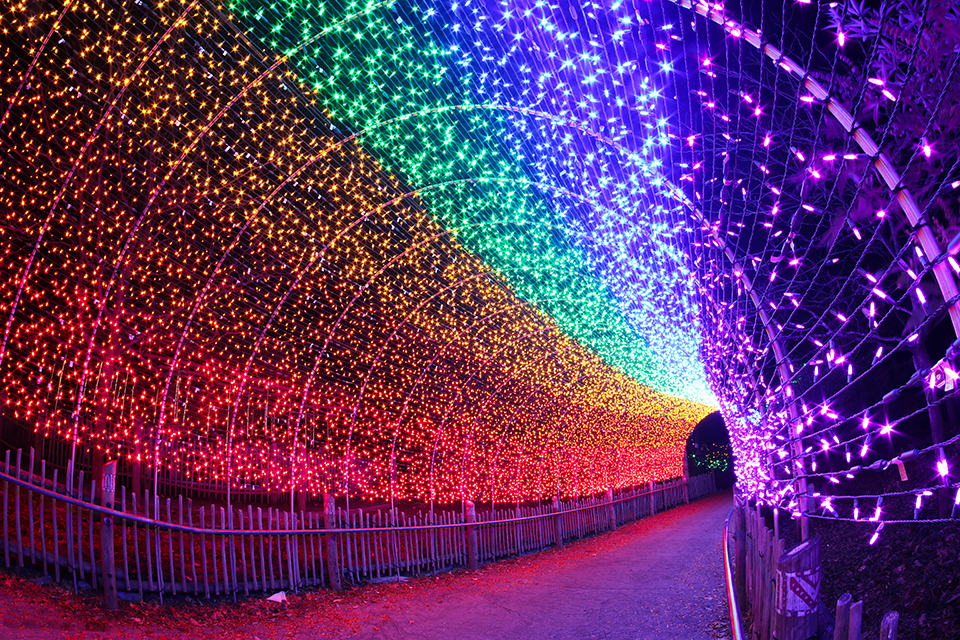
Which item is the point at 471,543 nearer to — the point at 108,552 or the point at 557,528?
the point at 557,528

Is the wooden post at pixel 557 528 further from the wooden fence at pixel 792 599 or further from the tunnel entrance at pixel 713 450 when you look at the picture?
the tunnel entrance at pixel 713 450

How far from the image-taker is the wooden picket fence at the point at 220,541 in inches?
222

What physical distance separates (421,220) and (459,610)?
20.7ft

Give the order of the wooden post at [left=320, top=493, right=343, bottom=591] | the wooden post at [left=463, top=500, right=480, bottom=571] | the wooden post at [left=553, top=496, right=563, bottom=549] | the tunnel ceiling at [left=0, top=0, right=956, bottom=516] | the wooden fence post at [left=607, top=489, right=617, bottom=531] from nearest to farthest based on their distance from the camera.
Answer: the tunnel ceiling at [left=0, top=0, right=956, bottom=516] → the wooden post at [left=320, top=493, right=343, bottom=591] → the wooden post at [left=463, top=500, right=480, bottom=571] → the wooden post at [left=553, top=496, right=563, bottom=549] → the wooden fence post at [left=607, top=489, right=617, bottom=531]

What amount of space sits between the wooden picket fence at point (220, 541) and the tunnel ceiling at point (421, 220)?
1.17m

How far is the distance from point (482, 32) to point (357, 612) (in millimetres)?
6678

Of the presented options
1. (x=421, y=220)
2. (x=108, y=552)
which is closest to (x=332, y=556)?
(x=108, y=552)

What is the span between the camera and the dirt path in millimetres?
5180

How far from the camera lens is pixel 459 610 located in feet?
25.0

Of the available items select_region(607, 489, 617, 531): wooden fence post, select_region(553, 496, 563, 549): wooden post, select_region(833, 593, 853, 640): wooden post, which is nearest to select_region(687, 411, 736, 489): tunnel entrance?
select_region(607, 489, 617, 531): wooden fence post

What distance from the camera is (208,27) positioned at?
23.5 ft

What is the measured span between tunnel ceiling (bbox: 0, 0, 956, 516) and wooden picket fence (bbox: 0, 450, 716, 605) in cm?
117

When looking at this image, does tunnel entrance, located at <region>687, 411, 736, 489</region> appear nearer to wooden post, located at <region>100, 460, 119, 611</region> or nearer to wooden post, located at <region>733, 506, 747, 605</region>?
wooden post, located at <region>733, 506, 747, 605</region>

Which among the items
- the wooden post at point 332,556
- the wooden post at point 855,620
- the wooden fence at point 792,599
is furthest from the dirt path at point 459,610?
the wooden post at point 855,620
